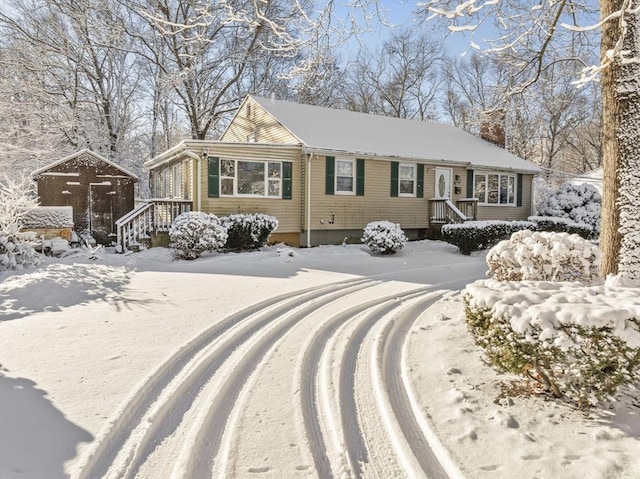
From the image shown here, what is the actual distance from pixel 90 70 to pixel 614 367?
24.2 m

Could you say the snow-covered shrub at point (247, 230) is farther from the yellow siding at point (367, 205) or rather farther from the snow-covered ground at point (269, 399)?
the snow-covered ground at point (269, 399)

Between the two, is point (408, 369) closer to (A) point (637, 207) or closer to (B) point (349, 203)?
(A) point (637, 207)

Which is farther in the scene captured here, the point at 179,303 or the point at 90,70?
the point at 90,70

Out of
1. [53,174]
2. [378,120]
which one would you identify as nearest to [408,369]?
[53,174]

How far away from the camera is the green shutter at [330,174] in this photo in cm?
1369

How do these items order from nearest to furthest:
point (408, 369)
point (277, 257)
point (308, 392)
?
point (308, 392)
point (408, 369)
point (277, 257)

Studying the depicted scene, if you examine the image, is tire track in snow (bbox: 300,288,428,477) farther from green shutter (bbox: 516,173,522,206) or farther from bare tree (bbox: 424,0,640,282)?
green shutter (bbox: 516,173,522,206)

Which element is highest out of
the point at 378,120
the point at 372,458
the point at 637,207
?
the point at 378,120

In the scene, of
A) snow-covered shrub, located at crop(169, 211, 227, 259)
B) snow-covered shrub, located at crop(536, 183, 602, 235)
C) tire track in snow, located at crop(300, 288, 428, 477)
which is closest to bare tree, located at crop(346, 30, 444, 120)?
snow-covered shrub, located at crop(536, 183, 602, 235)

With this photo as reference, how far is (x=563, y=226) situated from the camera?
15555 mm

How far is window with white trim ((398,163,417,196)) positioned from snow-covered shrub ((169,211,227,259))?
735 centimetres

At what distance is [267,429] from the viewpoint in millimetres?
2607

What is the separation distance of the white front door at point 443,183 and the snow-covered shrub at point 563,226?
337 centimetres

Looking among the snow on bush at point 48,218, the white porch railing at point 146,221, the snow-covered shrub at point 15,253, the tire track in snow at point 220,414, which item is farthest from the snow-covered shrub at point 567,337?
the snow on bush at point 48,218
